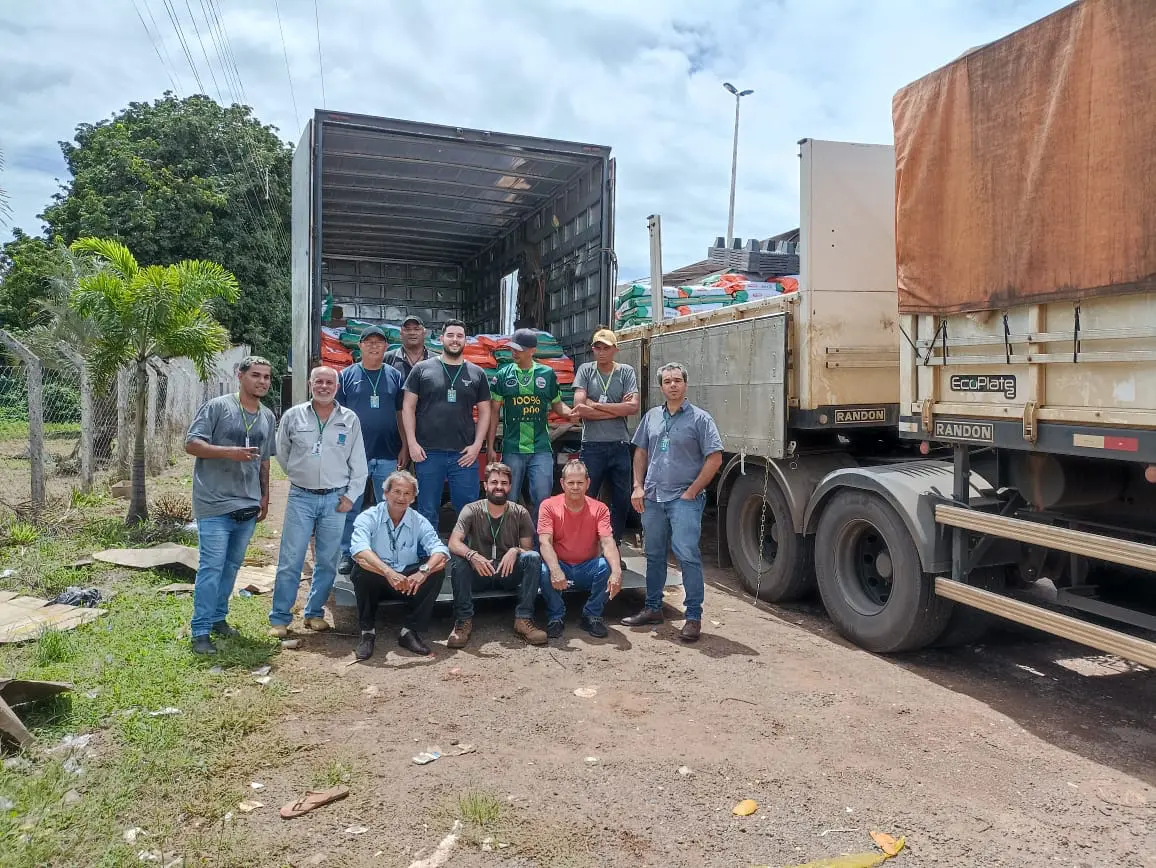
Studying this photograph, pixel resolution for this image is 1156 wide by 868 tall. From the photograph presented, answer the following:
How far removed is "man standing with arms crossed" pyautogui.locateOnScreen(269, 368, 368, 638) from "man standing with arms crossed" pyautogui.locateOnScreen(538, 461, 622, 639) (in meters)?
1.29

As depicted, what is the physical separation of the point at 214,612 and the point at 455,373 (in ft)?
7.40

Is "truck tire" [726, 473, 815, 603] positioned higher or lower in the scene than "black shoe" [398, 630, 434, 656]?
higher

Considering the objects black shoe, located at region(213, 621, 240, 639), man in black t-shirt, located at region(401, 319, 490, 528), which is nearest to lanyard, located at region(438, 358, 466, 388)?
man in black t-shirt, located at region(401, 319, 490, 528)

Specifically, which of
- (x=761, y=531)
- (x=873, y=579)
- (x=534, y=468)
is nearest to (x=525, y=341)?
(x=534, y=468)

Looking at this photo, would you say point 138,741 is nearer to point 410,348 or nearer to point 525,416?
point 525,416

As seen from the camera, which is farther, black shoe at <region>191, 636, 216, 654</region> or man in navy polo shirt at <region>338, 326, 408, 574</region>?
man in navy polo shirt at <region>338, 326, 408, 574</region>

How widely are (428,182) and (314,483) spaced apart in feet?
14.7

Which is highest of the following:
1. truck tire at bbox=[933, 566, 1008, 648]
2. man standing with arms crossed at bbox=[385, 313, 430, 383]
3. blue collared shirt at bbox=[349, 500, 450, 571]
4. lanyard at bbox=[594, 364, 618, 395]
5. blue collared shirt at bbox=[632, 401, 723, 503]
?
man standing with arms crossed at bbox=[385, 313, 430, 383]

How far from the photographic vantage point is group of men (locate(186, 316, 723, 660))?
4.94m

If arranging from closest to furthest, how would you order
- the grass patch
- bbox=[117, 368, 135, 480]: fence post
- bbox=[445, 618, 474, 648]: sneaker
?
the grass patch < bbox=[445, 618, 474, 648]: sneaker < bbox=[117, 368, 135, 480]: fence post

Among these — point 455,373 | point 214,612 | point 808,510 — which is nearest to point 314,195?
point 455,373

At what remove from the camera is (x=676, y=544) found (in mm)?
5445

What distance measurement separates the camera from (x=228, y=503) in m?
4.87

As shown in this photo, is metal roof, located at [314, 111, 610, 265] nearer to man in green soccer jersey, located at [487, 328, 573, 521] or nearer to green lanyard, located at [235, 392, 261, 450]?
man in green soccer jersey, located at [487, 328, 573, 521]
